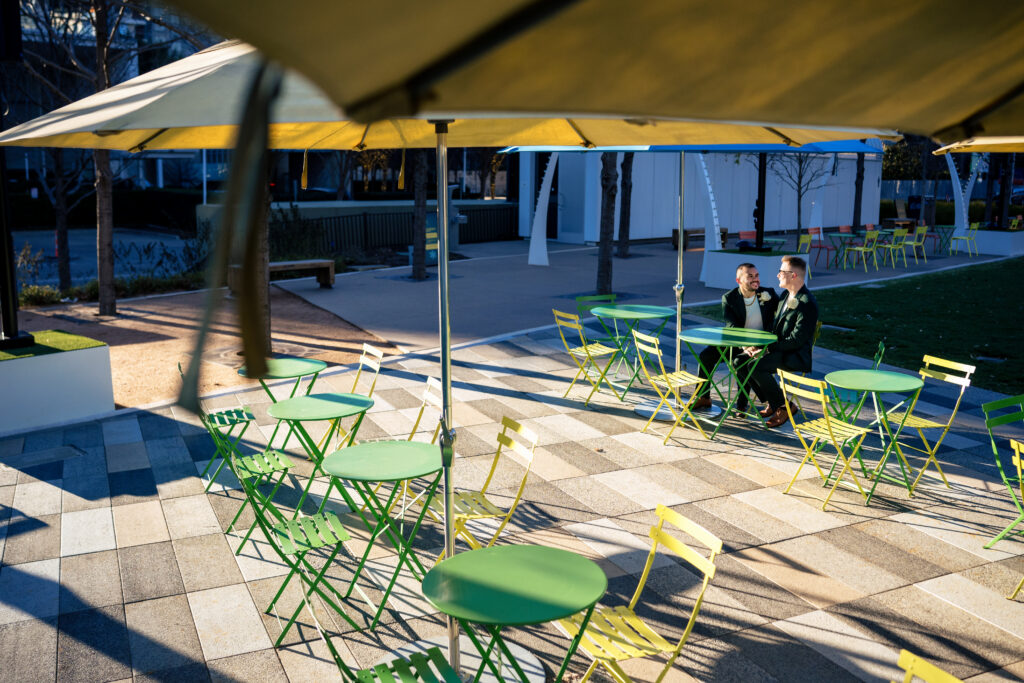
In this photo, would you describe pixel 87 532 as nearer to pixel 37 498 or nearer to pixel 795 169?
pixel 37 498

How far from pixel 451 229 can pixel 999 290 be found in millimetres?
13725

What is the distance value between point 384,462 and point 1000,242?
2590 cm

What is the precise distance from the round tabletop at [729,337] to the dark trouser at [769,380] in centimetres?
27

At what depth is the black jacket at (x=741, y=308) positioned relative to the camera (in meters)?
8.17

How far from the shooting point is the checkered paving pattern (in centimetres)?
434

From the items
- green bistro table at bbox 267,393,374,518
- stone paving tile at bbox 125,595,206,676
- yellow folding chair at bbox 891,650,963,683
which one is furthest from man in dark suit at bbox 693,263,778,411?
yellow folding chair at bbox 891,650,963,683

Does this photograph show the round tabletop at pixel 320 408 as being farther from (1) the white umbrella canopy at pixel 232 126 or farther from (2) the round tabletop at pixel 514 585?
(2) the round tabletop at pixel 514 585

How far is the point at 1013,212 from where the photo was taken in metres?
37.0

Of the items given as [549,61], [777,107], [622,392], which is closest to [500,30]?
[549,61]

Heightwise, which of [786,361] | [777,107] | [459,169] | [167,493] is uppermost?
[459,169]

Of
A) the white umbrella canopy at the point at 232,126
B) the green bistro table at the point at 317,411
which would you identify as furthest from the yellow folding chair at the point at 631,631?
the green bistro table at the point at 317,411

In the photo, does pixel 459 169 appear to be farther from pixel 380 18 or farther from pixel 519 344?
pixel 380 18

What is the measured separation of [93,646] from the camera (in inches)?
174

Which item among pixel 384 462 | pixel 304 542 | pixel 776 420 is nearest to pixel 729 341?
pixel 776 420
